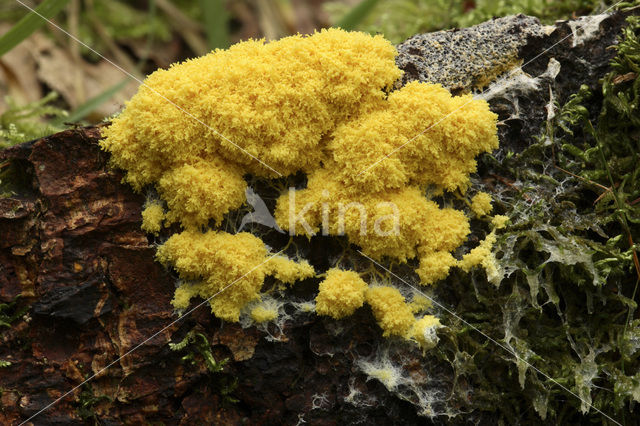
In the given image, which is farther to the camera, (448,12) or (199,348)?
(448,12)

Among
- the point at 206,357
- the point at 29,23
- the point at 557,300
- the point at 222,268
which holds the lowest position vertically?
the point at 557,300

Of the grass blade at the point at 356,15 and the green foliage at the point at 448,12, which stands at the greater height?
the grass blade at the point at 356,15

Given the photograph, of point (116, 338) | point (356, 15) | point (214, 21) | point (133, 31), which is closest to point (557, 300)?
point (116, 338)

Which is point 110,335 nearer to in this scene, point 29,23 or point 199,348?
point 199,348

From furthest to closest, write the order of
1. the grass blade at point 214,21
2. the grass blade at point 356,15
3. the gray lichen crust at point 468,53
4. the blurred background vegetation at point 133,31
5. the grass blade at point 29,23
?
the grass blade at point 214,21 → the grass blade at point 356,15 → the blurred background vegetation at point 133,31 → the grass blade at point 29,23 → the gray lichen crust at point 468,53

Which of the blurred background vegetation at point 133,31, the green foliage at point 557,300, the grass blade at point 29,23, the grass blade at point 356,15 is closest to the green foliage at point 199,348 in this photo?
the green foliage at point 557,300

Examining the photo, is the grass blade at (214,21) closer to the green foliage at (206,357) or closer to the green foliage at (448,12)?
the green foliage at (448,12)

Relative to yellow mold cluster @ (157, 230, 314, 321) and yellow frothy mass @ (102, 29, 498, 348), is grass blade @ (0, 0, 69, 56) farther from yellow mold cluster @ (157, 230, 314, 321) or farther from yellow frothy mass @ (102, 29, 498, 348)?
yellow mold cluster @ (157, 230, 314, 321)
